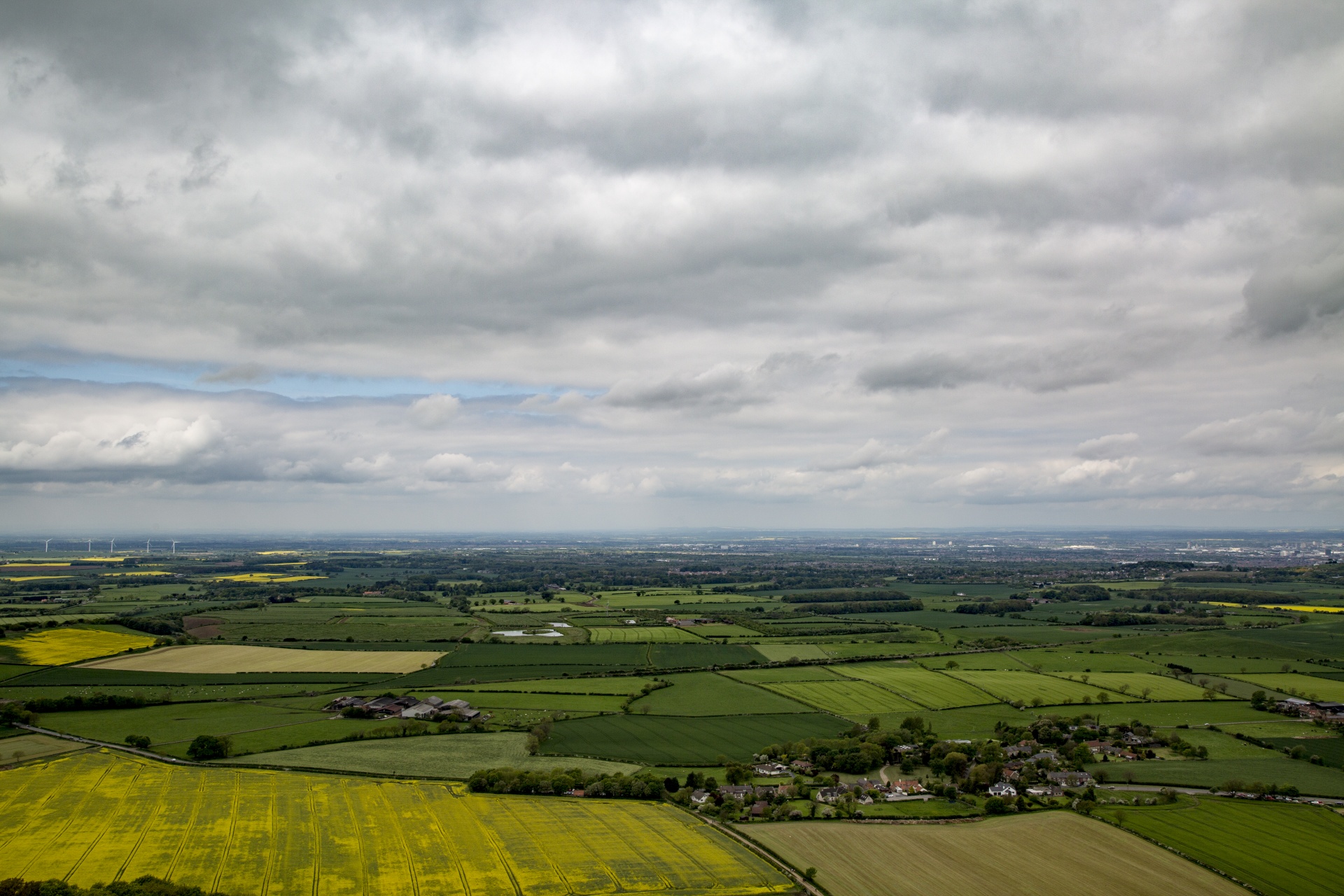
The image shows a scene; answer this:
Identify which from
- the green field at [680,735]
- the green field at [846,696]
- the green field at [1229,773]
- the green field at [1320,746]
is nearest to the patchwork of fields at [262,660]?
the green field at [680,735]

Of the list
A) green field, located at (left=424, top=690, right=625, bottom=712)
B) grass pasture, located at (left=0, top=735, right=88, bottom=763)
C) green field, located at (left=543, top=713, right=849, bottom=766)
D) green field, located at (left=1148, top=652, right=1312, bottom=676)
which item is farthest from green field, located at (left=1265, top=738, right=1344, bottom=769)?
grass pasture, located at (left=0, top=735, right=88, bottom=763)

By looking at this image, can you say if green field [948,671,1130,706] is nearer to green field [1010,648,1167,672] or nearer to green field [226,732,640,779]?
green field [1010,648,1167,672]

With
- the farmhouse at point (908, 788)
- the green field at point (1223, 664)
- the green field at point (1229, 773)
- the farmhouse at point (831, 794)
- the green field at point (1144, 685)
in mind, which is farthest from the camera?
the green field at point (1223, 664)

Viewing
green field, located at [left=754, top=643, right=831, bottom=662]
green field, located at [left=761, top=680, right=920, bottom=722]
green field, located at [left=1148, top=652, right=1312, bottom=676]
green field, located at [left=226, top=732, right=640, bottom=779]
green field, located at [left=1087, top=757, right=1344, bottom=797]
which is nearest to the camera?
green field, located at [left=1087, top=757, right=1344, bottom=797]

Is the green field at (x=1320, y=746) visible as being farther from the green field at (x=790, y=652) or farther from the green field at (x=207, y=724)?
the green field at (x=207, y=724)

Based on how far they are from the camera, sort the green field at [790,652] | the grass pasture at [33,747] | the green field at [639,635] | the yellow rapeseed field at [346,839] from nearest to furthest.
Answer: the yellow rapeseed field at [346,839] → the grass pasture at [33,747] → the green field at [790,652] → the green field at [639,635]

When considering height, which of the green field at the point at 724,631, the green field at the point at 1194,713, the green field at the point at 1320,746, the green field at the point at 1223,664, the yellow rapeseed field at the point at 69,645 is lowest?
the green field at the point at 724,631
